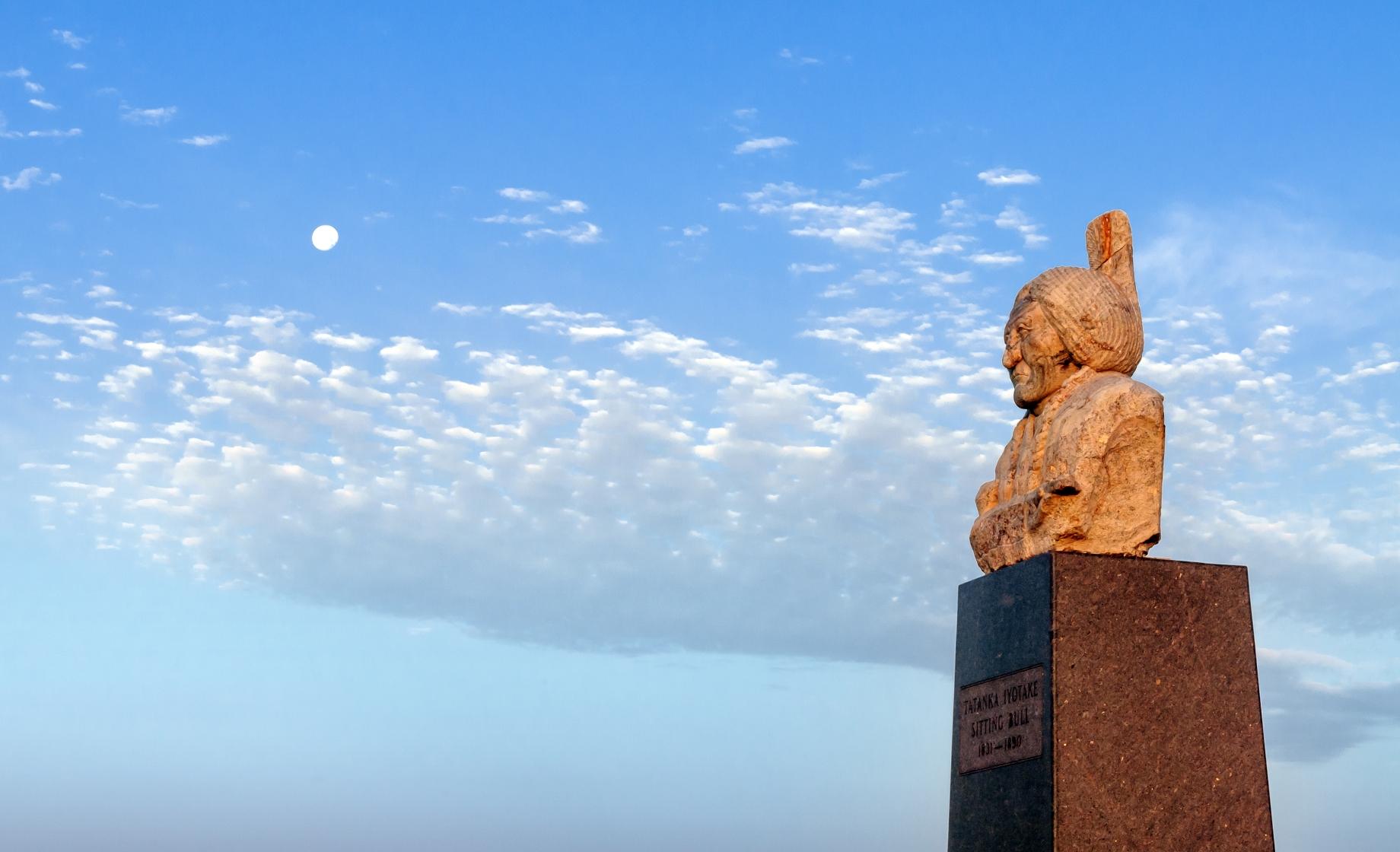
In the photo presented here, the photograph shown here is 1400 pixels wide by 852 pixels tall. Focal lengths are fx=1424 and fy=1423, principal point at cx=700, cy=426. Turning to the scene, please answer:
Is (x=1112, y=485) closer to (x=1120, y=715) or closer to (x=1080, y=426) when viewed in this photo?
(x=1080, y=426)

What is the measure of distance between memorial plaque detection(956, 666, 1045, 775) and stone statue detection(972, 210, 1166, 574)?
85cm

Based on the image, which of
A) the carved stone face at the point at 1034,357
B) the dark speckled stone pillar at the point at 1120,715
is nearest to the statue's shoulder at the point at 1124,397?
the carved stone face at the point at 1034,357

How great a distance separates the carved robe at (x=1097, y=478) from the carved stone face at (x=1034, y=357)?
0.24 metres

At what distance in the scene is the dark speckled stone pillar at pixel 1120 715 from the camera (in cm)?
855

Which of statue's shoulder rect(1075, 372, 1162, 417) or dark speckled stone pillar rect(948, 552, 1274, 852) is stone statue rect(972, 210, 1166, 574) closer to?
statue's shoulder rect(1075, 372, 1162, 417)

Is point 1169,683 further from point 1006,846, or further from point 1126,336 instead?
point 1126,336

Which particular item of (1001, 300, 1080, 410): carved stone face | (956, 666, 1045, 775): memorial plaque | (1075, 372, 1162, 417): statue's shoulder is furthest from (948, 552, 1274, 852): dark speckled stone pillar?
(1001, 300, 1080, 410): carved stone face

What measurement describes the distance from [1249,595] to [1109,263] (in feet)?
8.23

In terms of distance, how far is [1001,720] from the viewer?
9.22 metres

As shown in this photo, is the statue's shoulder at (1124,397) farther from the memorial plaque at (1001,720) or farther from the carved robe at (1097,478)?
the memorial plaque at (1001,720)

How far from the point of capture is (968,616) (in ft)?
32.7

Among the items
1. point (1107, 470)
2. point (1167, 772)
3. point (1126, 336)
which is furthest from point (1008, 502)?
point (1167, 772)

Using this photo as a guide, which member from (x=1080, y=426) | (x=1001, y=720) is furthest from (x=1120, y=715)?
(x=1080, y=426)

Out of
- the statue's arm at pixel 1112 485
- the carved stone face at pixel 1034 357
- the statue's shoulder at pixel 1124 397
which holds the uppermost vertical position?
the carved stone face at pixel 1034 357
